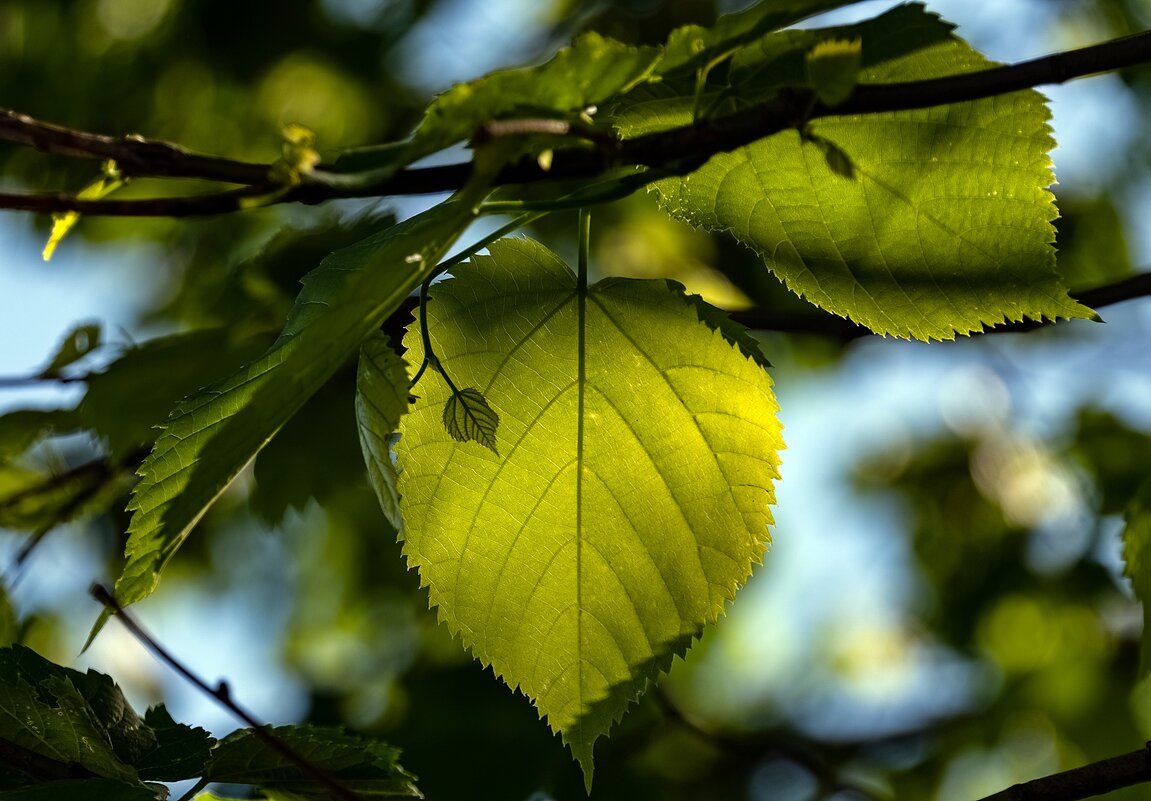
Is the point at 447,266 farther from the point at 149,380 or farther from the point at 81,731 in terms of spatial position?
the point at 149,380

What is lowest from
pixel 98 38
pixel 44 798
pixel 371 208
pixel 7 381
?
pixel 44 798

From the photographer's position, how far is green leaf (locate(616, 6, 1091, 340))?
→ 109cm

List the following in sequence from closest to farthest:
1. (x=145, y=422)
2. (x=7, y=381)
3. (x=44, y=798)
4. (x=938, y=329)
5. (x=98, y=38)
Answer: (x=44, y=798)
(x=938, y=329)
(x=7, y=381)
(x=145, y=422)
(x=98, y=38)

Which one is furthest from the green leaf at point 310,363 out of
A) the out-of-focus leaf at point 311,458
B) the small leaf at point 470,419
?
the out-of-focus leaf at point 311,458

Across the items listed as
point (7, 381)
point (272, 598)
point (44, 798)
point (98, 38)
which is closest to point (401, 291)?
point (44, 798)

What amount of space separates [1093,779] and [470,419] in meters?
0.62

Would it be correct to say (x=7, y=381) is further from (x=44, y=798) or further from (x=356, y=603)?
(x=356, y=603)

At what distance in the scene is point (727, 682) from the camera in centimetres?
441

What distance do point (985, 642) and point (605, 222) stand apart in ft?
6.60

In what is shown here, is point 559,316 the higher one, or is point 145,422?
point 145,422

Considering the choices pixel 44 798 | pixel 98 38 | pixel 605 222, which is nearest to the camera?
pixel 44 798

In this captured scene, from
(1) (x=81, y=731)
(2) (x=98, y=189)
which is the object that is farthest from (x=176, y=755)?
(2) (x=98, y=189)

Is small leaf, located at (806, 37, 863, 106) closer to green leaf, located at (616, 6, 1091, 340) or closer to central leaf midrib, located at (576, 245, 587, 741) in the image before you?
green leaf, located at (616, 6, 1091, 340)

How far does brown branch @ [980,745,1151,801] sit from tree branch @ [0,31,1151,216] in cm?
56
